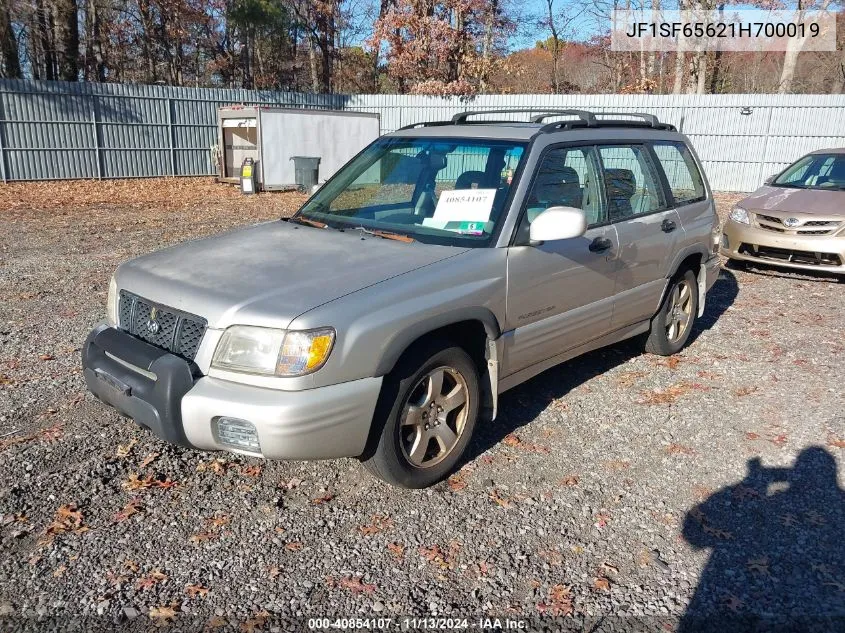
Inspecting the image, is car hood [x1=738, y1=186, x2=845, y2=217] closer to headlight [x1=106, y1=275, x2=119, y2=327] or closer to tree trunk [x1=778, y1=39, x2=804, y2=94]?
headlight [x1=106, y1=275, x2=119, y2=327]

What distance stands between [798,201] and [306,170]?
12595mm

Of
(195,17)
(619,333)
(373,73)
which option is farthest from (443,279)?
(373,73)

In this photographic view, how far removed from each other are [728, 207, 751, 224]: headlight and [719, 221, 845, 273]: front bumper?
0.05 meters

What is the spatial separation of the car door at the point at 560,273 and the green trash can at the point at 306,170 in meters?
14.3

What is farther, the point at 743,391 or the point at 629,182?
the point at 743,391

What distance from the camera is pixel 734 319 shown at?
6859mm

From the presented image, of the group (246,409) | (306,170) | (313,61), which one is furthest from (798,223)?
(313,61)

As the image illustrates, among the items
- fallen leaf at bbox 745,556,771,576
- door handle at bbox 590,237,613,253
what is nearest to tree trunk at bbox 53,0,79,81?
door handle at bbox 590,237,613,253

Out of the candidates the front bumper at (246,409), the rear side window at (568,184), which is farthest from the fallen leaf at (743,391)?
the front bumper at (246,409)

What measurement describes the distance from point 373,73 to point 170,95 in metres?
19.3

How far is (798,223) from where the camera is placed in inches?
313

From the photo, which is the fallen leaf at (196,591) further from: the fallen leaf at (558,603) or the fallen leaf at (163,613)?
the fallen leaf at (558,603)

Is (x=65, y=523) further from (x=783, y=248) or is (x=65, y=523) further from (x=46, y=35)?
(x=46, y=35)

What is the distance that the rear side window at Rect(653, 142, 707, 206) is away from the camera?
531 cm
